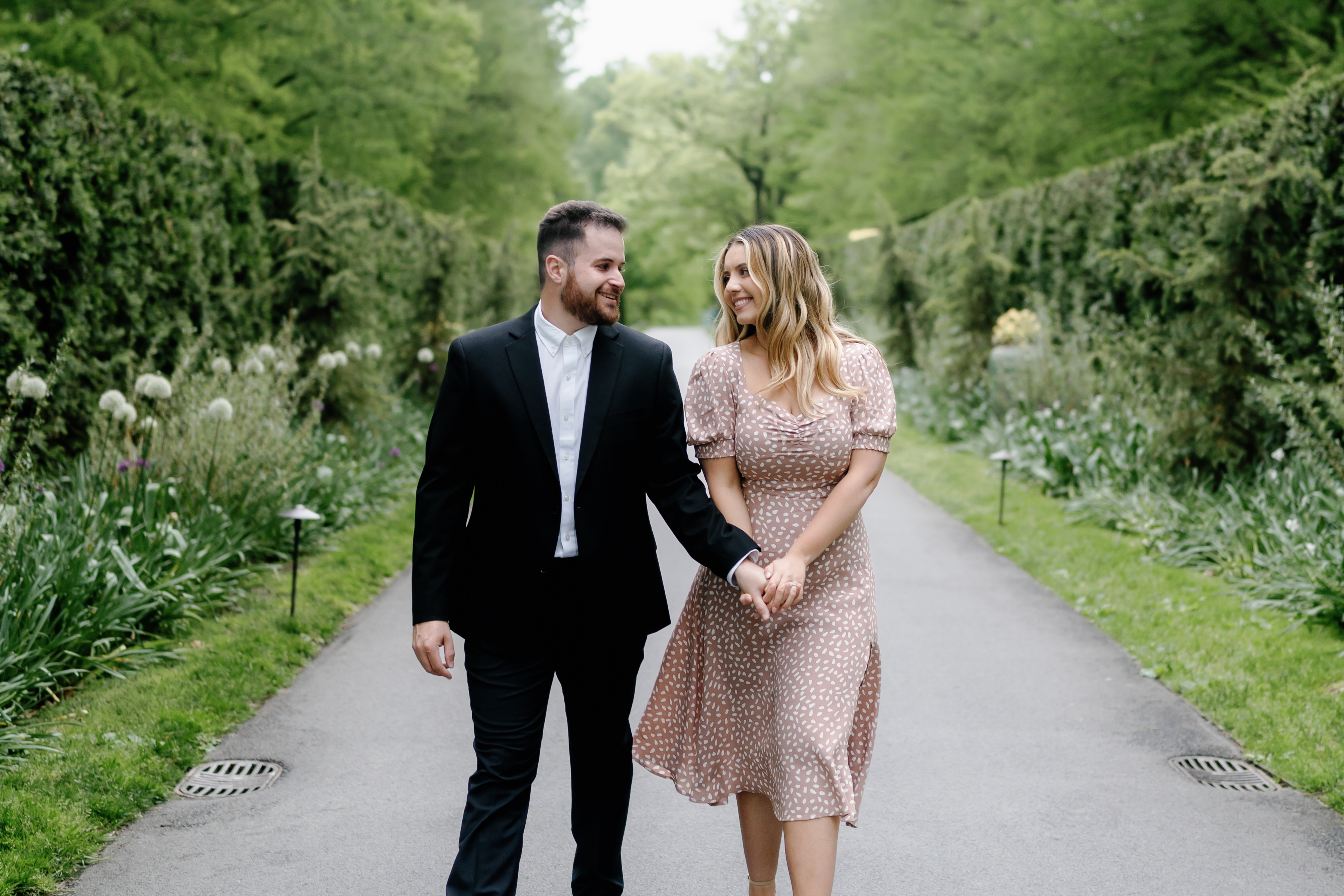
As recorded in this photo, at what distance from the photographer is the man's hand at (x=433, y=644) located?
2848 mm

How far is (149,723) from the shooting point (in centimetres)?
448

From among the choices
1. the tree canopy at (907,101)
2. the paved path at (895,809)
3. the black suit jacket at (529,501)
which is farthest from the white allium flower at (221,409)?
the black suit jacket at (529,501)

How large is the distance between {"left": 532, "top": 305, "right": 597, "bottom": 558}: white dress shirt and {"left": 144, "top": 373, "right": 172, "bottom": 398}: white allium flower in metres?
4.42

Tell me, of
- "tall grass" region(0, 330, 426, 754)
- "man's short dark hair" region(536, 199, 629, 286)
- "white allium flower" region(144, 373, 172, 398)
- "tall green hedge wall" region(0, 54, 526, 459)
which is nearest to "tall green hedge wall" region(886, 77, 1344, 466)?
"man's short dark hair" region(536, 199, 629, 286)

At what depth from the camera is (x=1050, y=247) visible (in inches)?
551

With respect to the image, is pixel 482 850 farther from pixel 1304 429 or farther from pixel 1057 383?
pixel 1057 383

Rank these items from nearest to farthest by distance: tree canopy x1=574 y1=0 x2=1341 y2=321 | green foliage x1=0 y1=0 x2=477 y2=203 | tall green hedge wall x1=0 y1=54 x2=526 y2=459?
1. tall green hedge wall x1=0 y1=54 x2=526 y2=459
2. green foliage x1=0 y1=0 x2=477 y2=203
3. tree canopy x1=574 y1=0 x2=1341 y2=321

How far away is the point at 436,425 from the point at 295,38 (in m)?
15.2

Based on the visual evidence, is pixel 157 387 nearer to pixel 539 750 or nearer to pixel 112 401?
pixel 112 401

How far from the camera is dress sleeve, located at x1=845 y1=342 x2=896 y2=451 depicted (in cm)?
304

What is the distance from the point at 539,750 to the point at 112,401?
4.41 m

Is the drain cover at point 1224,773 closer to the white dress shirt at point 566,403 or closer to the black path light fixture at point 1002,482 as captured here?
the white dress shirt at point 566,403

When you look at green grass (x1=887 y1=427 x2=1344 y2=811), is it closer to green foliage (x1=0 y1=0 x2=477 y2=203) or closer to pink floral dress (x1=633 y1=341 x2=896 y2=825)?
pink floral dress (x1=633 y1=341 x2=896 y2=825)

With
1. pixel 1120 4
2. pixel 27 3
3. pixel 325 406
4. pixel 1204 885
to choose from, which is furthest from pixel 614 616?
pixel 1120 4
